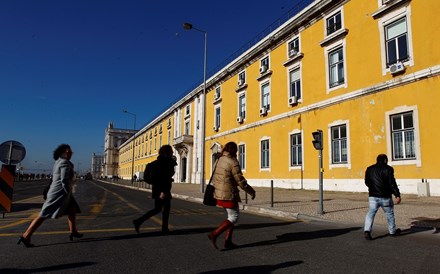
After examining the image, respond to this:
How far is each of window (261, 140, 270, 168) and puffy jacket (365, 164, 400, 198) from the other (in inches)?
684

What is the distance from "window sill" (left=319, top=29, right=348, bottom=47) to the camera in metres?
17.8

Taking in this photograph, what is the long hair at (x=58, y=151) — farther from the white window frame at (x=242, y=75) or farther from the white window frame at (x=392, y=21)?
the white window frame at (x=242, y=75)

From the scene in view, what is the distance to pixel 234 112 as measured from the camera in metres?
29.7

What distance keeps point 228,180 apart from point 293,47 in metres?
18.5

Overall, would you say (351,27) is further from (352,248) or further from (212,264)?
(212,264)

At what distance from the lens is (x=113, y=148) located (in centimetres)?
12025

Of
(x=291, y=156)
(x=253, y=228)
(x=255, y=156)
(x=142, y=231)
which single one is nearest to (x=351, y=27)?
(x=291, y=156)

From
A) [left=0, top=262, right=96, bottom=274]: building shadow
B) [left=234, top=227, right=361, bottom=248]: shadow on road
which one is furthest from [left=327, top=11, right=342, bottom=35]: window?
[left=0, top=262, right=96, bottom=274]: building shadow

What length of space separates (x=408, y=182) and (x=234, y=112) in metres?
17.5

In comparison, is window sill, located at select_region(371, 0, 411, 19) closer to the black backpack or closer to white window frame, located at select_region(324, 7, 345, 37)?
white window frame, located at select_region(324, 7, 345, 37)

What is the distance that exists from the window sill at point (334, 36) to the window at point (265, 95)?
6.34 metres

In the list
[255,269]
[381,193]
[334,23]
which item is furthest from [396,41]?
[255,269]

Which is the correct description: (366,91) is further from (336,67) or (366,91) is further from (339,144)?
(339,144)

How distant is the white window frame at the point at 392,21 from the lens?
14353 millimetres
